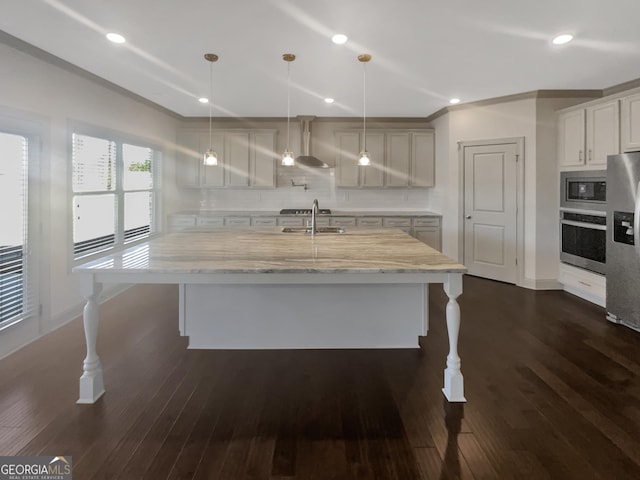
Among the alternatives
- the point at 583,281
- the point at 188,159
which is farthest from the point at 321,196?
the point at 583,281

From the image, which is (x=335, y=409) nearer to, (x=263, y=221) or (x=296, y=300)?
(x=296, y=300)

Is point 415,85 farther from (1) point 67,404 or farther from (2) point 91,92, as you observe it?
(1) point 67,404

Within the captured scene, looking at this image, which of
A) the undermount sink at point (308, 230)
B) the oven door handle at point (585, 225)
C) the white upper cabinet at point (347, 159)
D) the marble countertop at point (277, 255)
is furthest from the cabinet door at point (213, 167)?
the oven door handle at point (585, 225)

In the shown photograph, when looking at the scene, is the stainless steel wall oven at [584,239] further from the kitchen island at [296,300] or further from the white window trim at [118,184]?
the white window trim at [118,184]

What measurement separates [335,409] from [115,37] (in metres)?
3.15

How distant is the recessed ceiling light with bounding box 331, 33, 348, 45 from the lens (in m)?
3.17

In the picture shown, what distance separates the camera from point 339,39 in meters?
3.24

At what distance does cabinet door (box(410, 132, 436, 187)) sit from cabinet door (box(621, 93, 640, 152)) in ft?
8.91

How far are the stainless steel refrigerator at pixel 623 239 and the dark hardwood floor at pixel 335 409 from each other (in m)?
0.29

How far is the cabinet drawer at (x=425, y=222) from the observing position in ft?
20.2

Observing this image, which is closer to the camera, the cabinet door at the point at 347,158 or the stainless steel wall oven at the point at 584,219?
the stainless steel wall oven at the point at 584,219

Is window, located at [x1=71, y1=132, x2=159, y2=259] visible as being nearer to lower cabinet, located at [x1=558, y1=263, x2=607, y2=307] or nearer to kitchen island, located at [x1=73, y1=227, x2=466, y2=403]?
kitchen island, located at [x1=73, y1=227, x2=466, y2=403]

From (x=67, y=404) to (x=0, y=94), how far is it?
231cm

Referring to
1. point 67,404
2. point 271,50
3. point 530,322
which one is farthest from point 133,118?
point 530,322
